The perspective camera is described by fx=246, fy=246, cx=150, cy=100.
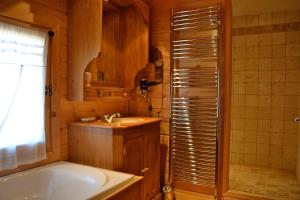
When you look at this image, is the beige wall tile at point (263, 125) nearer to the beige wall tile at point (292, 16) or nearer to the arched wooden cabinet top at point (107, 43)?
the beige wall tile at point (292, 16)

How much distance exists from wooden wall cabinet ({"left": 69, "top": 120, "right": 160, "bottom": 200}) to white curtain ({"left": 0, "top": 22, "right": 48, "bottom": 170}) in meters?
0.33

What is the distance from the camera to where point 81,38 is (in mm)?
2262

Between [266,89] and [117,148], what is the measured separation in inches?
101

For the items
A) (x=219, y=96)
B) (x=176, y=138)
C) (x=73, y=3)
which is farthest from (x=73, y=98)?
(x=219, y=96)

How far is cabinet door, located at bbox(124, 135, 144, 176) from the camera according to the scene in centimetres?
220

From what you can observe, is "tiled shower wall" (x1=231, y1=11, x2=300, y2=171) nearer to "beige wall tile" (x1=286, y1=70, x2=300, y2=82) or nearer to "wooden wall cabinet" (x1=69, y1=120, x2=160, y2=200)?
"beige wall tile" (x1=286, y1=70, x2=300, y2=82)

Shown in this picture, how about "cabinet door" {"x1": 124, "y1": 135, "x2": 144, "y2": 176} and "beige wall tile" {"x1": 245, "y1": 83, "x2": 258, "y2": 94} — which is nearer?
"cabinet door" {"x1": 124, "y1": 135, "x2": 144, "y2": 176}

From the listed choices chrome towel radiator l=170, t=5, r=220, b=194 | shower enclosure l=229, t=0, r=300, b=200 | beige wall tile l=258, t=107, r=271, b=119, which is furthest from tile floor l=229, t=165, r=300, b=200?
beige wall tile l=258, t=107, r=271, b=119

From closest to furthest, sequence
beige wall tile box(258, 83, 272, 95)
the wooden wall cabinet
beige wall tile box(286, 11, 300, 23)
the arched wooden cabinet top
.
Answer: the wooden wall cabinet
the arched wooden cabinet top
beige wall tile box(286, 11, 300, 23)
beige wall tile box(258, 83, 272, 95)

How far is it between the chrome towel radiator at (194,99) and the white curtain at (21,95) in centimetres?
147

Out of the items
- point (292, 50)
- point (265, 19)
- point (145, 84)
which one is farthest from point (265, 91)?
point (145, 84)

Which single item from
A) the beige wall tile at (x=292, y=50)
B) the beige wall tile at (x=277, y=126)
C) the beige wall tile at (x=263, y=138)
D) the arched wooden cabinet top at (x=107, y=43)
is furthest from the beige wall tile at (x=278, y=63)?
the arched wooden cabinet top at (x=107, y=43)

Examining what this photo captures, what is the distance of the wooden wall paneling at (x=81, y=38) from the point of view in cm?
221

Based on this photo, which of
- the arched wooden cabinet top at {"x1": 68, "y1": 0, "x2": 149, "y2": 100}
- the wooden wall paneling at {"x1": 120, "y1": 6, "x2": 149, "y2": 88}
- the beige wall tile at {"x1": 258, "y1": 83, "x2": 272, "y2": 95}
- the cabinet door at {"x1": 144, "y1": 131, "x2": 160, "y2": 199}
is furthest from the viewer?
the beige wall tile at {"x1": 258, "y1": 83, "x2": 272, "y2": 95}
